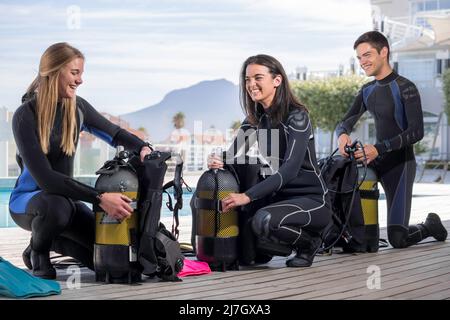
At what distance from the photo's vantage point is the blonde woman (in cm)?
296

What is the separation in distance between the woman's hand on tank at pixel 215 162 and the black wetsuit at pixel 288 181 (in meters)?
0.18

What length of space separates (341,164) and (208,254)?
1.03 metres

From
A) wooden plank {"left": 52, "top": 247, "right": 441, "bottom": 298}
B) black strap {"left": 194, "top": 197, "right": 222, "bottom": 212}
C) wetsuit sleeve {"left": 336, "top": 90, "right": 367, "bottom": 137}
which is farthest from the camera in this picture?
wetsuit sleeve {"left": 336, "top": 90, "right": 367, "bottom": 137}

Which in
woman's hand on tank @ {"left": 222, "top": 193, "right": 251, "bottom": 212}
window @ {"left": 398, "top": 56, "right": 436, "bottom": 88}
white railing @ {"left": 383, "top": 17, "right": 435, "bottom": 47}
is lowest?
woman's hand on tank @ {"left": 222, "top": 193, "right": 251, "bottom": 212}

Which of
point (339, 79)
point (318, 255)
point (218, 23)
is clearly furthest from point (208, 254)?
point (218, 23)

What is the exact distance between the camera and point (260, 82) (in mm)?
3510

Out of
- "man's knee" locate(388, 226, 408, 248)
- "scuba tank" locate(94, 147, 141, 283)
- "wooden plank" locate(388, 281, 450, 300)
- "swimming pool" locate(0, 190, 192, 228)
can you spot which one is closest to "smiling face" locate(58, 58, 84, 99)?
"scuba tank" locate(94, 147, 141, 283)

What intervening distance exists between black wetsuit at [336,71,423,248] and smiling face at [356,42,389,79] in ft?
0.23

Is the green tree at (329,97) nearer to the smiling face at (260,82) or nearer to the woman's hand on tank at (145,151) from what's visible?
the smiling face at (260,82)

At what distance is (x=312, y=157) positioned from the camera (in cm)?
357

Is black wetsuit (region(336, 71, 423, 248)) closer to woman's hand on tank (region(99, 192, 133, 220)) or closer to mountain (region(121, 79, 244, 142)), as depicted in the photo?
woman's hand on tank (region(99, 192, 133, 220))

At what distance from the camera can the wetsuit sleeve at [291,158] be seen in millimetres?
3328

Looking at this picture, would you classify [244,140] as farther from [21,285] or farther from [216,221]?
[21,285]

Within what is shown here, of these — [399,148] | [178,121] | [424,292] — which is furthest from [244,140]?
[178,121]
